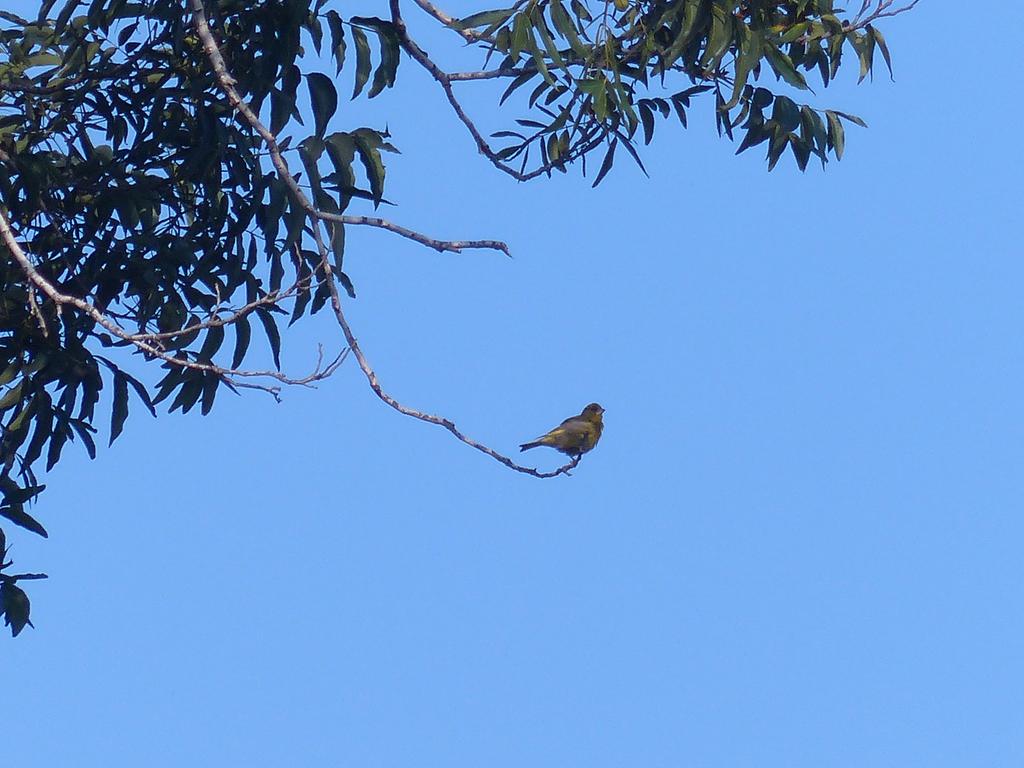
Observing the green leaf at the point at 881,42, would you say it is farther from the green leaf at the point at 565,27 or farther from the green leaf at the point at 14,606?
the green leaf at the point at 14,606

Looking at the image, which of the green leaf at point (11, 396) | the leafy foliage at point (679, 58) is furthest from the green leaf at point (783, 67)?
the green leaf at point (11, 396)

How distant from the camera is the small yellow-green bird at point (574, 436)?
7.32 metres

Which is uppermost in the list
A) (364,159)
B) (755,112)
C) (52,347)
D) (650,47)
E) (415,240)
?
(755,112)

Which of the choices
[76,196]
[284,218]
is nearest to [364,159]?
[284,218]

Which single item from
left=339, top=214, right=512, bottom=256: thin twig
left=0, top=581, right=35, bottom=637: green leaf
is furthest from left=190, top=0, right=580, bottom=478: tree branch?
left=0, top=581, right=35, bottom=637: green leaf

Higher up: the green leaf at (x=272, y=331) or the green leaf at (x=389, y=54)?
the green leaf at (x=389, y=54)

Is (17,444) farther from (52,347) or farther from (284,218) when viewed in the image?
(284,218)

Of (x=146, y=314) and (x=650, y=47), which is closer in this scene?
(x=650, y=47)

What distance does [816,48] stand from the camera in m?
5.61

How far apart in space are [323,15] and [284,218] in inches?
29.9

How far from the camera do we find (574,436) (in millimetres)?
7348

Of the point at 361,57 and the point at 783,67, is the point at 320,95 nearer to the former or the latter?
the point at 361,57

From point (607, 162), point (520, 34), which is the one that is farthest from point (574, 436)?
point (520, 34)

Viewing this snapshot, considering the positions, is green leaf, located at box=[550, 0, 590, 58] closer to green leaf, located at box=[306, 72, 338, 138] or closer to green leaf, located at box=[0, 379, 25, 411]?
green leaf, located at box=[306, 72, 338, 138]
